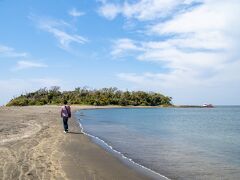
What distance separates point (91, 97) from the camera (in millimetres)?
150500

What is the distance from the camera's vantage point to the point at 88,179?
33.8 feet

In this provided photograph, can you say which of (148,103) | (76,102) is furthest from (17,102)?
(148,103)

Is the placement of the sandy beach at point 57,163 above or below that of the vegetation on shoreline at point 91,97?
below

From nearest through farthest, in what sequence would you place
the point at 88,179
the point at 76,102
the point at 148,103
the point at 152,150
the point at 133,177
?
the point at 88,179 < the point at 133,177 < the point at 152,150 < the point at 76,102 < the point at 148,103

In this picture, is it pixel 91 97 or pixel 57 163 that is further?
pixel 91 97

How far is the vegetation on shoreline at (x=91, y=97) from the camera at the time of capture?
449 feet

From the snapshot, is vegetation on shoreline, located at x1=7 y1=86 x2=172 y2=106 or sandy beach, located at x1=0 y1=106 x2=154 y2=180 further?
vegetation on shoreline, located at x1=7 y1=86 x2=172 y2=106

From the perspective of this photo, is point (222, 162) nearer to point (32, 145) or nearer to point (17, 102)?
point (32, 145)

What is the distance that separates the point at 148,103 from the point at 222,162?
154 metres

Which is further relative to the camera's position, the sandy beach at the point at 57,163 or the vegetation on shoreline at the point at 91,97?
the vegetation on shoreline at the point at 91,97

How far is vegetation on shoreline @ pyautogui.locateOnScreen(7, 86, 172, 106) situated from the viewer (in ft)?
449

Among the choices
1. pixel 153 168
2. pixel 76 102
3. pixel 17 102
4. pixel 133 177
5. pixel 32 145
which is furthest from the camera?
pixel 76 102

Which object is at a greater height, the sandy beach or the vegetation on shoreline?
the vegetation on shoreline

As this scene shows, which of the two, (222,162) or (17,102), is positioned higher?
(17,102)
